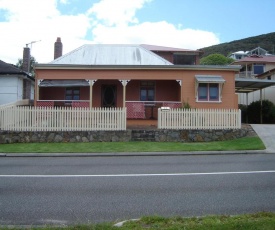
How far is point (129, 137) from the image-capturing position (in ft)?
55.3

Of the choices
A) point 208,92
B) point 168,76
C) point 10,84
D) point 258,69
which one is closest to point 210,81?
point 208,92

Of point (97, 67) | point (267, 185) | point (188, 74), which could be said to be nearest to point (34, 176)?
point (267, 185)

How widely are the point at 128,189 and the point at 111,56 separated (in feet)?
58.3

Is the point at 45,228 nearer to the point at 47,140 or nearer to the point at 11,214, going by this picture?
the point at 11,214

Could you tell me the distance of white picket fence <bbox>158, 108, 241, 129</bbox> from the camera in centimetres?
1734

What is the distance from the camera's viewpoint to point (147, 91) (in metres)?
23.4

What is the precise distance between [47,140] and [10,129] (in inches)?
79.9

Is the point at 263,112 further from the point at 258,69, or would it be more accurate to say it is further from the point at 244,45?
the point at 244,45

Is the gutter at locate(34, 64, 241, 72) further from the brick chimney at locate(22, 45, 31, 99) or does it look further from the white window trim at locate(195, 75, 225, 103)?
the brick chimney at locate(22, 45, 31, 99)

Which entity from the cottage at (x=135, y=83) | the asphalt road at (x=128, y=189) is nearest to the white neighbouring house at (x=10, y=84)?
the cottage at (x=135, y=83)

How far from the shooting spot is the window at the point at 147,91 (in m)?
23.3

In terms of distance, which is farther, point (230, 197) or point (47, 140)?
point (47, 140)

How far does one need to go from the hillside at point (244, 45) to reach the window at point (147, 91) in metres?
96.2

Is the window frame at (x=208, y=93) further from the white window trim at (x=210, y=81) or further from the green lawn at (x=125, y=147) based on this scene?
the green lawn at (x=125, y=147)
